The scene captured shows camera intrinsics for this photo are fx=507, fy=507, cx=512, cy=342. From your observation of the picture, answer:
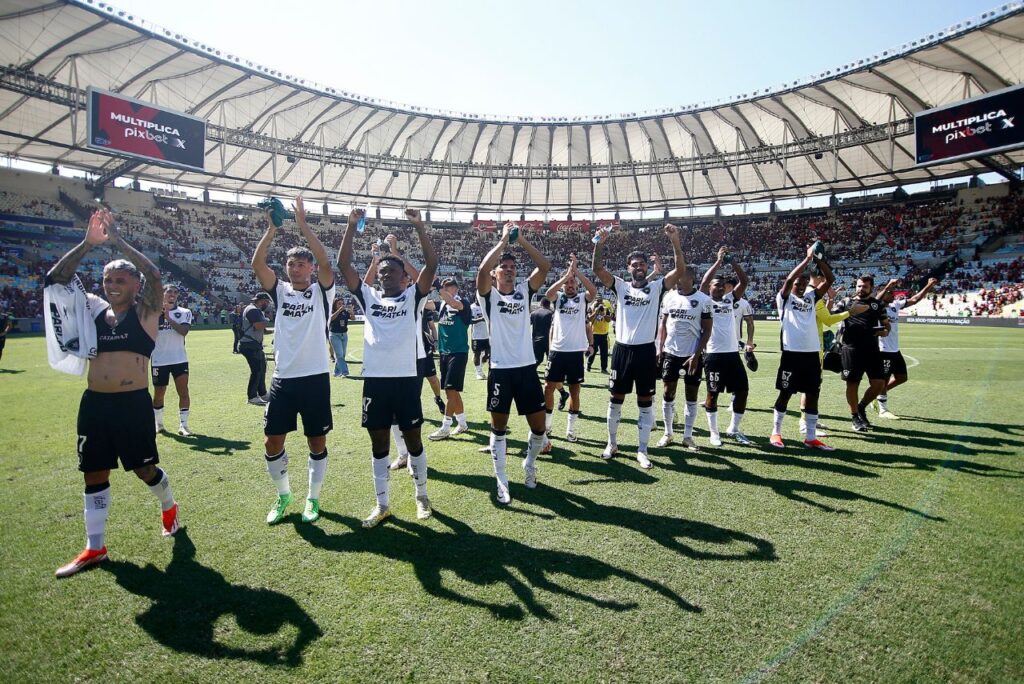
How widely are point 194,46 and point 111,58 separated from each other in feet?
17.5

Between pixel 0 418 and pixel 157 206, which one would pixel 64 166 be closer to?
pixel 157 206

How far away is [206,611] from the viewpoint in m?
3.41

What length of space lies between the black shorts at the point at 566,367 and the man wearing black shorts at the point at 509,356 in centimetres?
200

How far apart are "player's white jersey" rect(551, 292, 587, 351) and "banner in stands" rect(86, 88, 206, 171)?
3326 cm

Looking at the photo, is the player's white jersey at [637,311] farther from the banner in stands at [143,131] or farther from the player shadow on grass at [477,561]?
the banner in stands at [143,131]

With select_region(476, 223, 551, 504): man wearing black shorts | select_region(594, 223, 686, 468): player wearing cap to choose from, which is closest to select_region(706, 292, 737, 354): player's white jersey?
select_region(594, 223, 686, 468): player wearing cap

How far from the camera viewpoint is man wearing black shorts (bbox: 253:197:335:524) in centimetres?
479

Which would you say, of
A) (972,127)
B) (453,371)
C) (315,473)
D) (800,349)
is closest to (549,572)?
(315,473)

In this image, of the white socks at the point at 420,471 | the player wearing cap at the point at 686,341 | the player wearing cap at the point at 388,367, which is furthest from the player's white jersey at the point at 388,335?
the player wearing cap at the point at 686,341

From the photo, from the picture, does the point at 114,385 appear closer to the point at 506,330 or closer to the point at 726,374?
the point at 506,330

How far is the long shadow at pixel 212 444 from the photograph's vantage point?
7.12 metres

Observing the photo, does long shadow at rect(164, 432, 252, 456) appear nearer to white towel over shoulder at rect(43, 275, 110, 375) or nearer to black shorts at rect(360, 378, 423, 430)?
white towel over shoulder at rect(43, 275, 110, 375)

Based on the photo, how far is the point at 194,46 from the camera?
2866cm

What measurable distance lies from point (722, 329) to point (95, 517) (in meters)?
7.59
